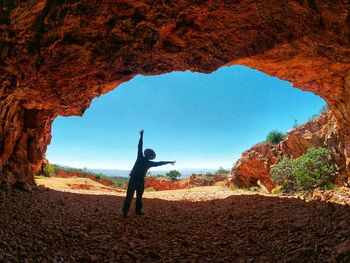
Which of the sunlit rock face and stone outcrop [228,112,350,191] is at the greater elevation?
the sunlit rock face

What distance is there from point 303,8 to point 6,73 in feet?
28.9

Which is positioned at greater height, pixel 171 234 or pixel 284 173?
pixel 284 173

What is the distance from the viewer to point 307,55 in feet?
28.9

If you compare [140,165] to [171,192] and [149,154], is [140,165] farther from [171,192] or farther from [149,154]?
[171,192]

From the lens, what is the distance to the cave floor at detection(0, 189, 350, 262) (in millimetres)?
4434

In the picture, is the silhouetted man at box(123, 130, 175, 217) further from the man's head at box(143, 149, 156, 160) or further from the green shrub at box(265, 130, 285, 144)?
the green shrub at box(265, 130, 285, 144)

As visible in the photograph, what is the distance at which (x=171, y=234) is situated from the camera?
6383mm

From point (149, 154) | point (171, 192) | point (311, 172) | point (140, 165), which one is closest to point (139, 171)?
point (140, 165)

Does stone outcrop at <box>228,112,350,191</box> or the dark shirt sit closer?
the dark shirt

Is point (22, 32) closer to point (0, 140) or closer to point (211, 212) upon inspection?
point (0, 140)

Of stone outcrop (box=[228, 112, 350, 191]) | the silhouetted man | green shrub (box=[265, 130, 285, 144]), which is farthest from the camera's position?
green shrub (box=[265, 130, 285, 144])

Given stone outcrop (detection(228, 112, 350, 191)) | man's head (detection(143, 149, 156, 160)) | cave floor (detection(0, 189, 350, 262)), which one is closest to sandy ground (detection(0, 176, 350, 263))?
cave floor (detection(0, 189, 350, 262))

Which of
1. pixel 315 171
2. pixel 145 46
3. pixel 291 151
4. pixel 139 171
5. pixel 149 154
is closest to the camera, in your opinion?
pixel 139 171

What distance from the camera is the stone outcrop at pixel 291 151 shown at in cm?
1365
